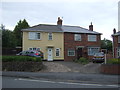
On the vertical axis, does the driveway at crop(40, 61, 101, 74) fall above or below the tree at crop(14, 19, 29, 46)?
below

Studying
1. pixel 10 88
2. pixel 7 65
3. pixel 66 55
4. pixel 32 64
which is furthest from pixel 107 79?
pixel 66 55

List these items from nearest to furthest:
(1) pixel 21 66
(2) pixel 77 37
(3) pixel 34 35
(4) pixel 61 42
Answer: (1) pixel 21 66 → (3) pixel 34 35 → (4) pixel 61 42 → (2) pixel 77 37

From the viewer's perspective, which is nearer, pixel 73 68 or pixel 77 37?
pixel 73 68

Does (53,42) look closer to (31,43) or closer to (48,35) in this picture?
(48,35)

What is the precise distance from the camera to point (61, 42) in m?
27.9

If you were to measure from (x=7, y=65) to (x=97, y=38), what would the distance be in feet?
61.8

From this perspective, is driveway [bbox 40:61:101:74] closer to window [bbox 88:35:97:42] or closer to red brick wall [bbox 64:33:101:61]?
red brick wall [bbox 64:33:101:61]

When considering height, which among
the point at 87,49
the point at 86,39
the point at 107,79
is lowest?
the point at 107,79

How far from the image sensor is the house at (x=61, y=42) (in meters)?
26.5

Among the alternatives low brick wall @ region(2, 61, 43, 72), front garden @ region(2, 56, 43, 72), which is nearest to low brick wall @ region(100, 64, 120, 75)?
front garden @ region(2, 56, 43, 72)

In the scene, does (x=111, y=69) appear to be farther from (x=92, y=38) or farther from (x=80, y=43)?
(x=92, y=38)

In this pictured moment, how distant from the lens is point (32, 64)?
55.9 feet

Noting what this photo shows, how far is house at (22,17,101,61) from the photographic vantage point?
1045 inches

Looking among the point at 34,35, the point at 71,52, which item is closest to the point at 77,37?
the point at 71,52
